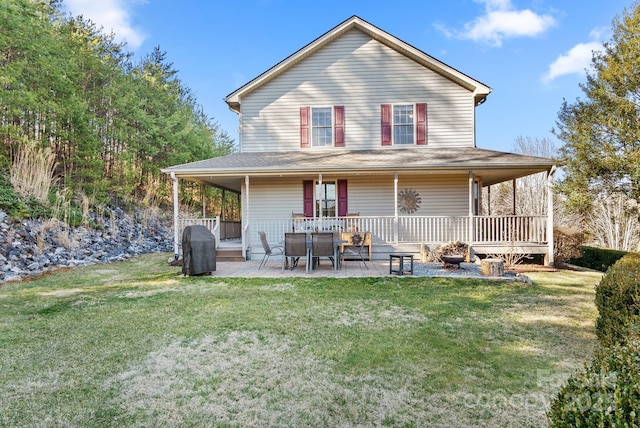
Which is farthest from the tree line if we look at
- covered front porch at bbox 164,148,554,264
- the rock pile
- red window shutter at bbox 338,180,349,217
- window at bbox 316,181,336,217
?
red window shutter at bbox 338,180,349,217

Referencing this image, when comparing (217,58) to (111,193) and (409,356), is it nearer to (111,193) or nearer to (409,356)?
(111,193)

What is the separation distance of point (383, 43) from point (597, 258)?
1001 cm

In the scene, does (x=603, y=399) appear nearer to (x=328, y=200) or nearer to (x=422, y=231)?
(x=422, y=231)

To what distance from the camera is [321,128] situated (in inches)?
498

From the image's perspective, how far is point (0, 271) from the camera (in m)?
7.84

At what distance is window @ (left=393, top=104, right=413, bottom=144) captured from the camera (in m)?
12.4

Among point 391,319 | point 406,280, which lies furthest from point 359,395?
point 406,280

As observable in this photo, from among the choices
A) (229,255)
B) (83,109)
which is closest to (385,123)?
(229,255)

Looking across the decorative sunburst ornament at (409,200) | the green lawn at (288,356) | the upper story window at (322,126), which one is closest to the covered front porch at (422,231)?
the decorative sunburst ornament at (409,200)

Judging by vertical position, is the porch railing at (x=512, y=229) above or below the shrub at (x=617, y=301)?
above

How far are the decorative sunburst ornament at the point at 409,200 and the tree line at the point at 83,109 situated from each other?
1261 centimetres

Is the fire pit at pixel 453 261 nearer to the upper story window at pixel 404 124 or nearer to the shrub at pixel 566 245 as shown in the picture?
the shrub at pixel 566 245

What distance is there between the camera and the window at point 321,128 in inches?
496

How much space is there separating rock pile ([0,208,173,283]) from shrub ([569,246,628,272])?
14736 millimetres
